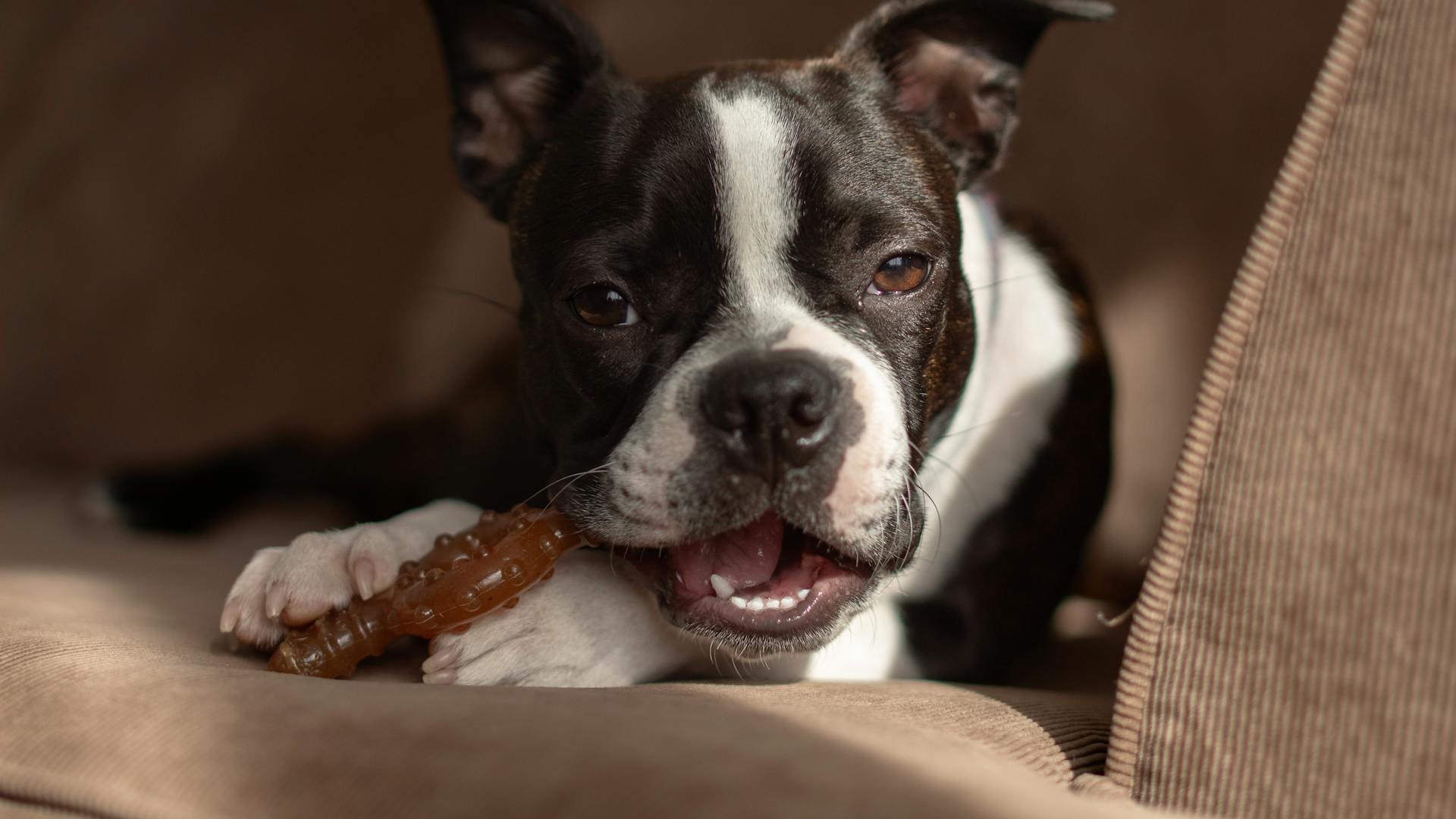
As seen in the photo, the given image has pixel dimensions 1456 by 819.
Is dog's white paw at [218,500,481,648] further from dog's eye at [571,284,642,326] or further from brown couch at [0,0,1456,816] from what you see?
dog's eye at [571,284,642,326]

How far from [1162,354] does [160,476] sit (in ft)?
9.45

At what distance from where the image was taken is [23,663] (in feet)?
5.20

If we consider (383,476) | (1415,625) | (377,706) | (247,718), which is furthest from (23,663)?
(383,476)

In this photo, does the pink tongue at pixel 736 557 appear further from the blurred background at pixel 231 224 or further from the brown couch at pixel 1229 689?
the blurred background at pixel 231 224

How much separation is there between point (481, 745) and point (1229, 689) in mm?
847

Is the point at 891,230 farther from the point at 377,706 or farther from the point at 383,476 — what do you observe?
the point at 383,476

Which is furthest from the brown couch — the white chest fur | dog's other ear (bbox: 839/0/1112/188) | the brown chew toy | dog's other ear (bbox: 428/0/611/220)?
dog's other ear (bbox: 428/0/611/220)

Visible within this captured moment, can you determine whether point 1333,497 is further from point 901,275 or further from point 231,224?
point 231,224

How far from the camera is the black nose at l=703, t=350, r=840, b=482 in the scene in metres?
1.72

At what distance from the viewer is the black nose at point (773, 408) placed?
1.72m

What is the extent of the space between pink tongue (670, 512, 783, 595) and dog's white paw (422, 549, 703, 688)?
0.10 m

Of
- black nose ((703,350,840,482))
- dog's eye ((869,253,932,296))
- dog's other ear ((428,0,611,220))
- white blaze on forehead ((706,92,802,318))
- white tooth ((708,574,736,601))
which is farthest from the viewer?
dog's other ear ((428,0,611,220))

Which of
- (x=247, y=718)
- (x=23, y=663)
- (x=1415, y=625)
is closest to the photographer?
(x=1415, y=625)

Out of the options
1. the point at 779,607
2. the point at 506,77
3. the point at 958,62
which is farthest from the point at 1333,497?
the point at 506,77
